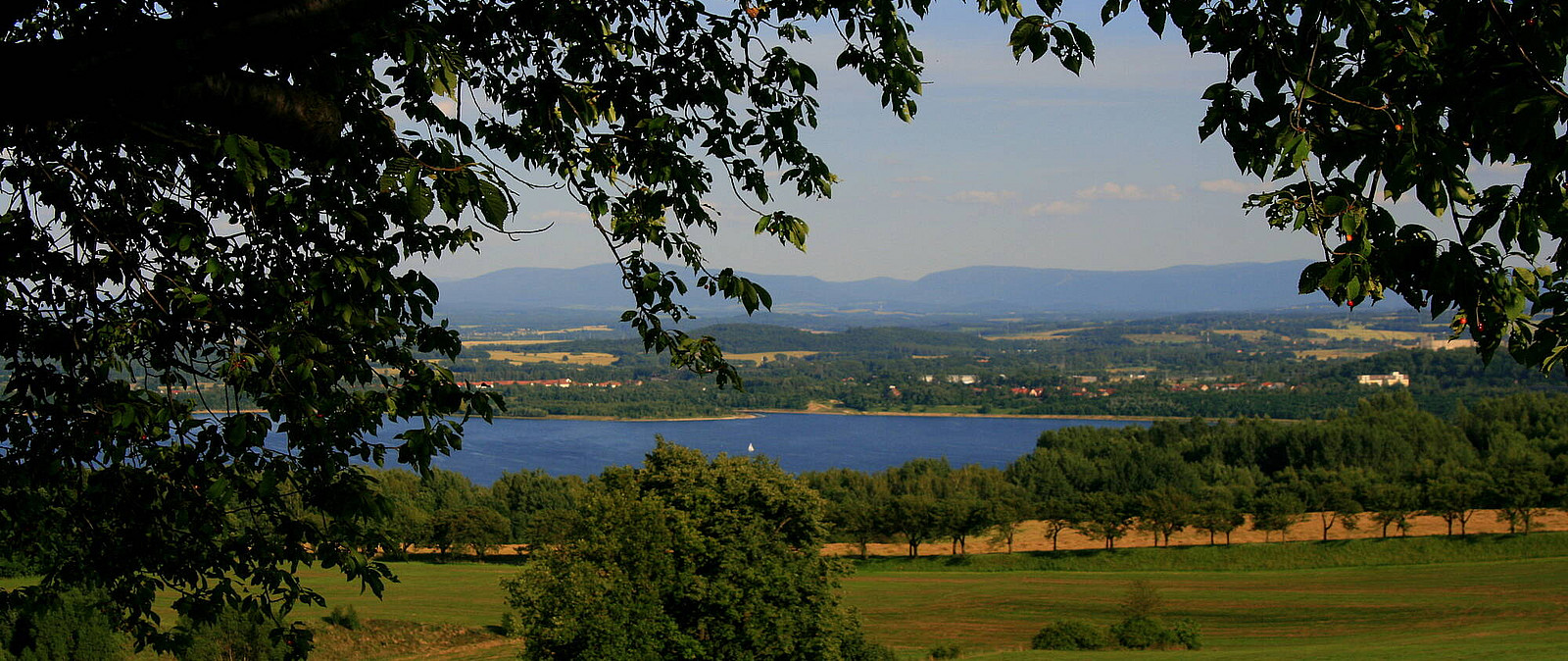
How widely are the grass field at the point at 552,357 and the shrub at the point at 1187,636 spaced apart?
13081 cm

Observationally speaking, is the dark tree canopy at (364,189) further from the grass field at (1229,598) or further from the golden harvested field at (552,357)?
the golden harvested field at (552,357)

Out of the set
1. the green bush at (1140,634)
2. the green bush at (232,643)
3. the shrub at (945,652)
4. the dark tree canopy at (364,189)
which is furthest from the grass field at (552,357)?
the dark tree canopy at (364,189)

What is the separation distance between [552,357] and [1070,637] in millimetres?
145308

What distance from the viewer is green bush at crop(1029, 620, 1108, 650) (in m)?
24.7

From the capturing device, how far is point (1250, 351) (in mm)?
191625

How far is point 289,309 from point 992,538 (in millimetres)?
43295

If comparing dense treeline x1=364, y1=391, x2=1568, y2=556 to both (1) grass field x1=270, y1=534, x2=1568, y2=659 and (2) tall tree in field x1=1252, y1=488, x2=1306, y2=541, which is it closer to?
(2) tall tree in field x1=1252, y1=488, x2=1306, y2=541

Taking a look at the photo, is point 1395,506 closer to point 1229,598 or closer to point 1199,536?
point 1199,536

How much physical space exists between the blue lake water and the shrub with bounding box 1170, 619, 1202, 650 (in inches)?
1572

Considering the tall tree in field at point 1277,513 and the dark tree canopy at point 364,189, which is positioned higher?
the dark tree canopy at point 364,189

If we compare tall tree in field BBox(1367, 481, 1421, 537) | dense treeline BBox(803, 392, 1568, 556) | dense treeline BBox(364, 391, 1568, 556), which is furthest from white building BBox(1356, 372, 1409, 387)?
tall tree in field BBox(1367, 481, 1421, 537)

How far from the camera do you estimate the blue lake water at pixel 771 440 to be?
72.8 meters

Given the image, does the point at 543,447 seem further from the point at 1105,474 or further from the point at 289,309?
the point at 289,309

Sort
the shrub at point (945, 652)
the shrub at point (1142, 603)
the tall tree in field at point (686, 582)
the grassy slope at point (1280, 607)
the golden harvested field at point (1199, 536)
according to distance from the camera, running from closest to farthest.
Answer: the tall tree in field at point (686, 582), the shrub at point (945, 652), the grassy slope at point (1280, 607), the shrub at point (1142, 603), the golden harvested field at point (1199, 536)
